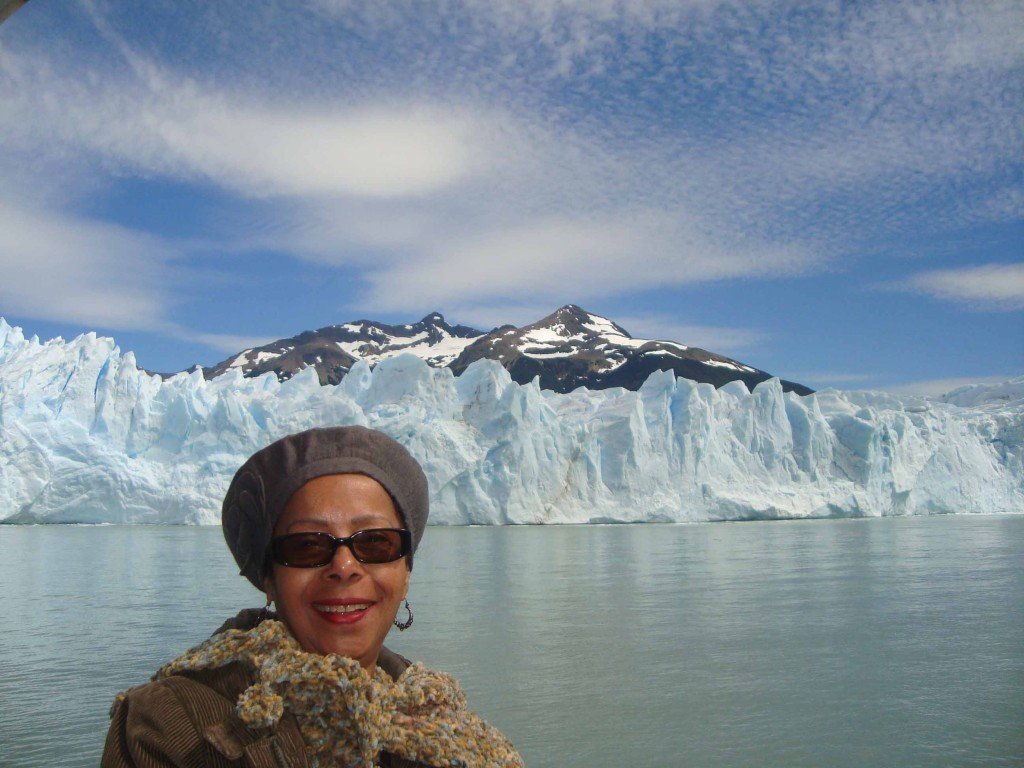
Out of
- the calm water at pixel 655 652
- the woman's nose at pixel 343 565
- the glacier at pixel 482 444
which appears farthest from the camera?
the glacier at pixel 482 444

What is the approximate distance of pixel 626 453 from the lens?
111ft

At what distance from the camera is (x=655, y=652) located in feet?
27.7

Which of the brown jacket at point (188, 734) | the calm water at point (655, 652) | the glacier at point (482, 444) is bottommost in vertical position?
the calm water at point (655, 652)

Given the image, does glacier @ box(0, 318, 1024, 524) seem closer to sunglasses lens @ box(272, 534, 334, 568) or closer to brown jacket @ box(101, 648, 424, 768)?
sunglasses lens @ box(272, 534, 334, 568)

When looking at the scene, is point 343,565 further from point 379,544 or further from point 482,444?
point 482,444

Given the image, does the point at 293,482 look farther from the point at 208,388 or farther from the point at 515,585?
the point at 208,388

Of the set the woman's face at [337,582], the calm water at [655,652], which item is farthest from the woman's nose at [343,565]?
the calm water at [655,652]

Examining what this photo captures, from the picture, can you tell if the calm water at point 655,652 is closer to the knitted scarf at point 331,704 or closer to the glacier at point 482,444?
the knitted scarf at point 331,704

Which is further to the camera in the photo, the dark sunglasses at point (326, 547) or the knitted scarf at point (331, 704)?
the dark sunglasses at point (326, 547)

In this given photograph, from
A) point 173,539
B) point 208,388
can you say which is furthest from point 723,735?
point 208,388

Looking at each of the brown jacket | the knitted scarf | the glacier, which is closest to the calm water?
the knitted scarf

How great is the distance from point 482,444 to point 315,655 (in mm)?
31169

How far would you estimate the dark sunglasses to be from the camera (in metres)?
1.22

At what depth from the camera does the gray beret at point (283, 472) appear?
1.22 meters
